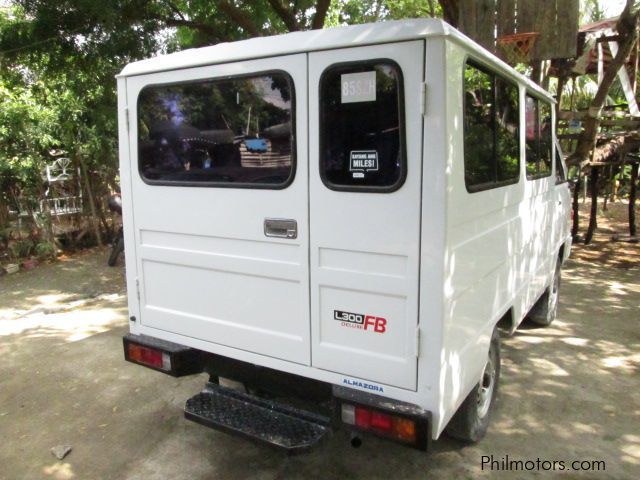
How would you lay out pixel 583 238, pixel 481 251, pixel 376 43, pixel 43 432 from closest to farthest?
1. pixel 376 43
2. pixel 481 251
3. pixel 43 432
4. pixel 583 238

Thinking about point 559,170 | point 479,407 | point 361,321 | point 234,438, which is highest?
point 559,170

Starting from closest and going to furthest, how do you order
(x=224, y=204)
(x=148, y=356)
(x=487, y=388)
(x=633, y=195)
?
(x=224, y=204), (x=148, y=356), (x=487, y=388), (x=633, y=195)

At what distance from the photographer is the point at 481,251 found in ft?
8.68

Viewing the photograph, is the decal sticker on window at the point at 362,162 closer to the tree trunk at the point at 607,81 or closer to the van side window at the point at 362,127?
the van side window at the point at 362,127

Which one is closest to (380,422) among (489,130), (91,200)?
(489,130)

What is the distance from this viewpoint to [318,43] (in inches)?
91.4

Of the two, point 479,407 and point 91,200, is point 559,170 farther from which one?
point 91,200

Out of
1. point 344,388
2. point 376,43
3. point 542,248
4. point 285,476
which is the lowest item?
point 285,476

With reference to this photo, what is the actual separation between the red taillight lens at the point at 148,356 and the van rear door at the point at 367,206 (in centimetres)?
108

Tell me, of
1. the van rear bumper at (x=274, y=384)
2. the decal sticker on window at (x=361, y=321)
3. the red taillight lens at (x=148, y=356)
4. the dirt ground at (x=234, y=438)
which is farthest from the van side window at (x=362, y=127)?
the dirt ground at (x=234, y=438)

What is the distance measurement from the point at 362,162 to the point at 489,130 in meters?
0.89

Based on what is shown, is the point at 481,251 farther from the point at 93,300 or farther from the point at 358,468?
the point at 93,300

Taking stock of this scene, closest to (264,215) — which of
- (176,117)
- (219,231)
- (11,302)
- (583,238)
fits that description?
(219,231)

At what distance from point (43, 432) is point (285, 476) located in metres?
1.72
